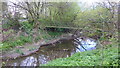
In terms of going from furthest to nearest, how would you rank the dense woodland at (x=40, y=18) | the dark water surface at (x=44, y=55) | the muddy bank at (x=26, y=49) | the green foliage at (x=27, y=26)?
the green foliage at (x=27, y=26), the dense woodland at (x=40, y=18), the muddy bank at (x=26, y=49), the dark water surface at (x=44, y=55)

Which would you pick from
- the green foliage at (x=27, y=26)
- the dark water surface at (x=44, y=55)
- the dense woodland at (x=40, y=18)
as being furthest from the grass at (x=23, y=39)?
the dark water surface at (x=44, y=55)

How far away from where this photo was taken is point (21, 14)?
706 centimetres

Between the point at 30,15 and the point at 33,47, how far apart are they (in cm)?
208

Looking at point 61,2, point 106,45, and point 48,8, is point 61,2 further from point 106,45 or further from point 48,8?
point 106,45

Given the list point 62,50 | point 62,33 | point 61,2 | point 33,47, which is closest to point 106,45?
point 62,50

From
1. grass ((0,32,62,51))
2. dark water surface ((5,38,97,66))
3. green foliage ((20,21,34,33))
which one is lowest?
dark water surface ((5,38,97,66))

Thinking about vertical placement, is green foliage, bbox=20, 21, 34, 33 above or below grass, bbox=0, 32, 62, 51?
above

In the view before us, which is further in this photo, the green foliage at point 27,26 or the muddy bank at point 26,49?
the green foliage at point 27,26

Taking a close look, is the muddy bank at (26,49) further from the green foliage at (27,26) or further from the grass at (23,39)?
the green foliage at (27,26)

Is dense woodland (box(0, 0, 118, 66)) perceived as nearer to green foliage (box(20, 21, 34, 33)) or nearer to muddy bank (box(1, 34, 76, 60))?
green foliage (box(20, 21, 34, 33))

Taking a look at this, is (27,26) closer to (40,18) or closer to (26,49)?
(40,18)

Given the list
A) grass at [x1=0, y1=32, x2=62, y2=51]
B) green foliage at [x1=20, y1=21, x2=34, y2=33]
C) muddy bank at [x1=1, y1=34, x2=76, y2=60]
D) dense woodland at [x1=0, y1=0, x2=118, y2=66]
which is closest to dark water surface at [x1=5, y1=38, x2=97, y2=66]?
muddy bank at [x1=1, y1=34, x2=76, y2=60]

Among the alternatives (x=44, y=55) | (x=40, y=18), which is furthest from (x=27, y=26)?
(x=44, y=55)

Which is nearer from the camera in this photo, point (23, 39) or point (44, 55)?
point (44, 55)
